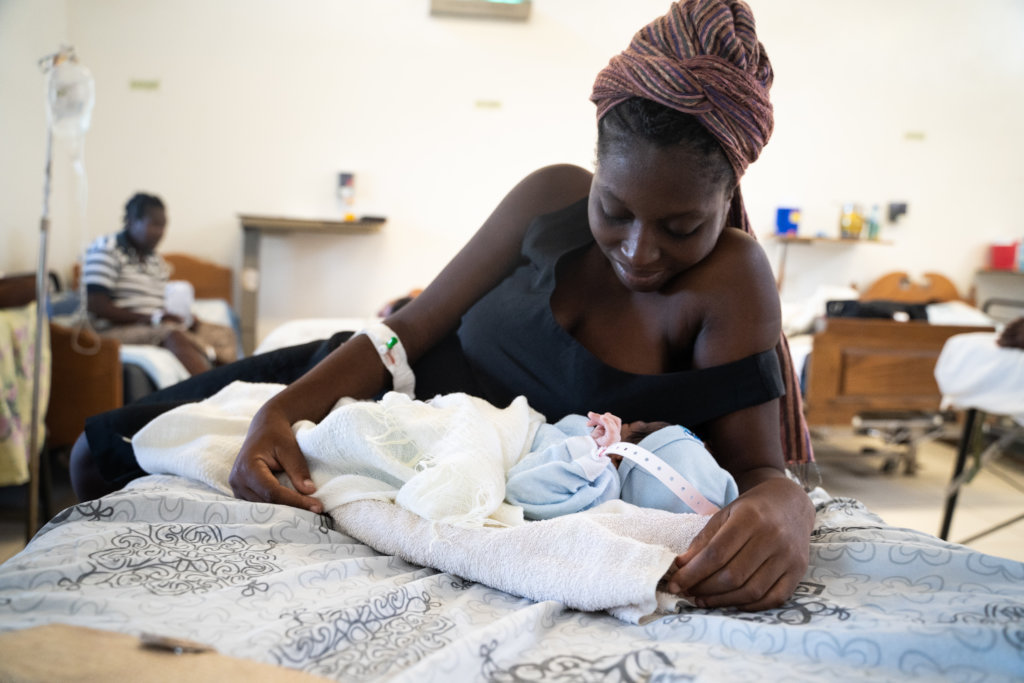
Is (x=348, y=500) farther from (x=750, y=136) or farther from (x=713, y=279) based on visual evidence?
(x=750, y=136)

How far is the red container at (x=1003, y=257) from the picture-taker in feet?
18.6

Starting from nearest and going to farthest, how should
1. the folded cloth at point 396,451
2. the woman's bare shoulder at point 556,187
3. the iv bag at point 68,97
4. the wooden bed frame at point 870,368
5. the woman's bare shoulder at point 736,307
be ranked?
the folded cloth at point 396,451, the woman's bare shoulder at point 736,307, the woman's bare shoulder at point 556,187, the iv bag at point 68,97, the wooden bed frame at point 870,368

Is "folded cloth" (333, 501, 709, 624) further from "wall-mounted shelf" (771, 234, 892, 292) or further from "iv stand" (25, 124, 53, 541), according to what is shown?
"wall-mounted shelf" (771, 234, 892, 292)

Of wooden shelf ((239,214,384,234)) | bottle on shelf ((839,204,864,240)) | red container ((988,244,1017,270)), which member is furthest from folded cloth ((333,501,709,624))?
red container ((988,244,1017,270))

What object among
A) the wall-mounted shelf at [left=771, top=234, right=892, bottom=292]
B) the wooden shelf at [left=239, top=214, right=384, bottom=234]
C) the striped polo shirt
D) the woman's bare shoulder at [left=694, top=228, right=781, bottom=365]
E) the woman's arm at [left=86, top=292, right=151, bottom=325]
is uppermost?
the wall-mounted shelf at [left=771, top=234, right=892, bottom=292]

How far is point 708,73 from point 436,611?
0.69m

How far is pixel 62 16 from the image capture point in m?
4.86

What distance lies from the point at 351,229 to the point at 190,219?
119 centimetres

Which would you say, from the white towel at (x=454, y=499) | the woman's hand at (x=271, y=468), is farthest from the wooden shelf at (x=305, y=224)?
the woman's hand at (x=271, y=468)

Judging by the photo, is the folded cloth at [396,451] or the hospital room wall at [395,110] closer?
the folded cloth at [396,451]

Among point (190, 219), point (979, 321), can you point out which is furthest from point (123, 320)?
point (979, 321)

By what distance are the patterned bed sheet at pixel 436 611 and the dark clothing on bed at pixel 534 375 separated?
9.8 inches

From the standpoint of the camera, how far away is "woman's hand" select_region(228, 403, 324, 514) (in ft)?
2.83

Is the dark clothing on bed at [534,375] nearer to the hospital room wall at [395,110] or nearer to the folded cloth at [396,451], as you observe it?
the folded cloth at [396,451]
